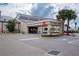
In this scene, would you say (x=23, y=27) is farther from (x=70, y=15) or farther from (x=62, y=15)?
(x=70, y=15)

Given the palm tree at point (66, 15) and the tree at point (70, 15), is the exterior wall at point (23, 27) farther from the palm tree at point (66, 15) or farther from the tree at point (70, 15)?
the tree at point (70, 15)

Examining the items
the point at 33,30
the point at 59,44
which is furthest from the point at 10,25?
the point at 59,44

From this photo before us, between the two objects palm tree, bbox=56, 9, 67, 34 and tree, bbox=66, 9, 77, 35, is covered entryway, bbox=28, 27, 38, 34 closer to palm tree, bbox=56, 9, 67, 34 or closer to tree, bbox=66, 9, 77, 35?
palm tree, bbox=56, 9, 67, 34

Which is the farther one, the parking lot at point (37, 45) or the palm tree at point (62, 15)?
the palm tree at point (62, 15)

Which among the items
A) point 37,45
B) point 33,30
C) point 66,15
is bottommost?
point 37,45

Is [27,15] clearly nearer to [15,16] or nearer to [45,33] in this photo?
[15,16]

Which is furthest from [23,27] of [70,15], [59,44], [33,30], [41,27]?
[70,15]

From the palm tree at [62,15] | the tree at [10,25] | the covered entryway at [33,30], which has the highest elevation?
the palm tree at [62,15]

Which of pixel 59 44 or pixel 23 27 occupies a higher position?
pixel 23 27

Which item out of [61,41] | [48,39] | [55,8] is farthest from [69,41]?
[55,8]

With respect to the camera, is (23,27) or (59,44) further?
(23,27)

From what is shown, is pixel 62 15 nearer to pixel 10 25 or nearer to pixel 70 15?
pixel 70 15

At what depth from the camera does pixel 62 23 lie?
355cm

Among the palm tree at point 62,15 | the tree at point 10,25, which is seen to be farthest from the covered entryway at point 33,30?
the palm tree at point 62,15
